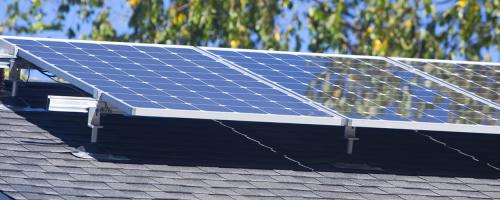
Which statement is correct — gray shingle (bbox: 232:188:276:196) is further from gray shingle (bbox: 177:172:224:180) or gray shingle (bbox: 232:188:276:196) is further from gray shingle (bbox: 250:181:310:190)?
gray shingle (bbox: 177:172:224:180)

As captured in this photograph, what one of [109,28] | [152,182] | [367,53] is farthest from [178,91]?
[109,28]

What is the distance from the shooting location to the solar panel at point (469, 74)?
599 inches

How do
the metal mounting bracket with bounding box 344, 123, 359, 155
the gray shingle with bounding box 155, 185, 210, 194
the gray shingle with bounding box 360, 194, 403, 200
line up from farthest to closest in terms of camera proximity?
1. the metal mounting bracket with bounding box 344, 123, 359, 155
2. the gray shingle with bounding box 360, 194, 403, 200
3. the gray shingle with bounding box 155, 185, 210, 194

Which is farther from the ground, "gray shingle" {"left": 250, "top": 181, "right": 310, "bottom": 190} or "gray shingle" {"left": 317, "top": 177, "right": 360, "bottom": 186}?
"gray shingle" {"left": 250, "top": 181, "right": 310, "bottom": 190}

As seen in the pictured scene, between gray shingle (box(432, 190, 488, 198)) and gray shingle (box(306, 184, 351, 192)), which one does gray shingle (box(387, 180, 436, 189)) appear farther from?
gray shingle (box(306, 184, 351, 192))

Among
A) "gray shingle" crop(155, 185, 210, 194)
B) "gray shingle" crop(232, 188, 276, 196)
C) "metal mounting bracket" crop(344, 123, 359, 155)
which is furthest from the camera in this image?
"metal mounting bracket" crop(344, 123, 359, 155)

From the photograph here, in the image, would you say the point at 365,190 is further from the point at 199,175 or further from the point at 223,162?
the point at 199,175

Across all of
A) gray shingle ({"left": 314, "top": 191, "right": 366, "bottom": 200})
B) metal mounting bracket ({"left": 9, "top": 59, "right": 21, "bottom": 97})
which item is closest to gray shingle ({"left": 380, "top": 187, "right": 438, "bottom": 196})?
gray shingle ({"left": 314, "top": 191, "right": 366, "bottom": 200})

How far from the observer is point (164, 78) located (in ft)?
45.7

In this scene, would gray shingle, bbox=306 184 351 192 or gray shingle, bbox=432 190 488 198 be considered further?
gray shingle, bbox=432 190 488 198

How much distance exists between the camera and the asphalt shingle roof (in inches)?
480

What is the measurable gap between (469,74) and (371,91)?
1.99m

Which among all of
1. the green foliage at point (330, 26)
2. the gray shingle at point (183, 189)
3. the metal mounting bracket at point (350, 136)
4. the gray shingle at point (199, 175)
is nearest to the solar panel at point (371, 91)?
the metal mounting bracket at point (350, 136)

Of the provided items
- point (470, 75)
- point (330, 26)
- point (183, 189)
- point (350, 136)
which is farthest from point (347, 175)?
point (330, 26)
